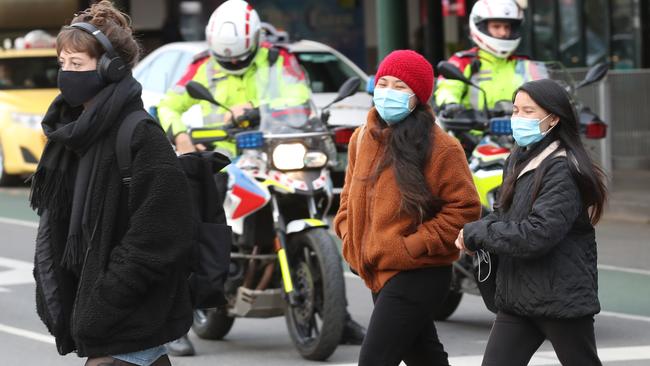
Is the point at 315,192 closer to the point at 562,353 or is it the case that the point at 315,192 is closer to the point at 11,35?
the point at 562,353

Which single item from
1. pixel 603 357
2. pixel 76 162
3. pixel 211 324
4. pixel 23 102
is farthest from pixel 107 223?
pixel 23 102

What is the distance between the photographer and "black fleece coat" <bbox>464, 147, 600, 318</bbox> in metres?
5.36

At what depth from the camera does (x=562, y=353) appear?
17.9ft

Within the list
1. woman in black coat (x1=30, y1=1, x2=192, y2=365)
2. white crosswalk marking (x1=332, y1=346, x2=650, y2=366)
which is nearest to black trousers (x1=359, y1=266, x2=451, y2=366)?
woman in black coat (x1=30, y1=1, x2=192, y2=365)

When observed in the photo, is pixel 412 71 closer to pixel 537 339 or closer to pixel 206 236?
pixel 537 339

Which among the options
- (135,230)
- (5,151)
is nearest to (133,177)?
(135,230)

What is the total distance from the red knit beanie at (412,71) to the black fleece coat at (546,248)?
2.15 feet

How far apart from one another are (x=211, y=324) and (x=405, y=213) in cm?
356

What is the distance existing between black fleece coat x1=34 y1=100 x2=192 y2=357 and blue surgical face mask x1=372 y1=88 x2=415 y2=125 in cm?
142

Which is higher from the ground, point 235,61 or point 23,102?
point 235,61

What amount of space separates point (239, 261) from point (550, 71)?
2.41 meters

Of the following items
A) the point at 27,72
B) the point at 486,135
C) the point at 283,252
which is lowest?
the point at 27,72

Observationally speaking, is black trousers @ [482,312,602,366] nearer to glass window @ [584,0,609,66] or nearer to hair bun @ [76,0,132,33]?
hair bun @ [76,0,132,33]

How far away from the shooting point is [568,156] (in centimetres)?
555
